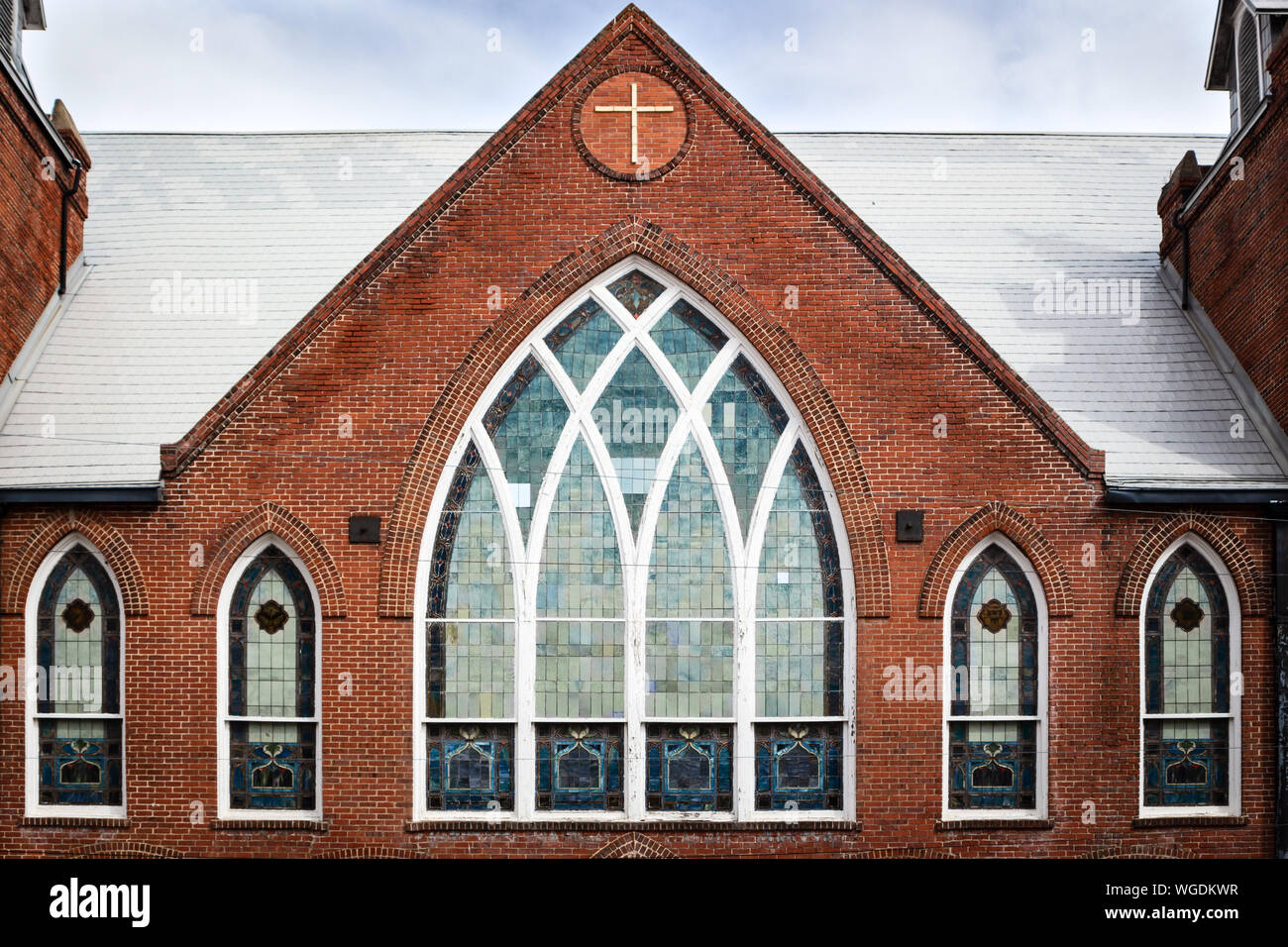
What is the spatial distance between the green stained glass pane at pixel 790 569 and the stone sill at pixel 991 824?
2488 millimetres

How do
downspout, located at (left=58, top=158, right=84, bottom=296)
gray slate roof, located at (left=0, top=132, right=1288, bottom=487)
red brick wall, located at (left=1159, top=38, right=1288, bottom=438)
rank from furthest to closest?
downspout, located at (left=58, top=158, right=84, bottom=296)
gray slate roof, located at (left=0, top=132, right=1288, bottom=487)
red brick wall, located at (left=1159, top=38, right=1288, bottom=438)

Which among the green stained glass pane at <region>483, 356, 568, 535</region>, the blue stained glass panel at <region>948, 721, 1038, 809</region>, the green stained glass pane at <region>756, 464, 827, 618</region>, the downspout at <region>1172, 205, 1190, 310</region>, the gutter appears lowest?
the blue stained glass panel at <region>948, 721, 1038, 809</region>

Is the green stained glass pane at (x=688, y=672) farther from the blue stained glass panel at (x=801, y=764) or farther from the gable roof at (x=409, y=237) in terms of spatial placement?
the gable roof at (x=409, y=237)

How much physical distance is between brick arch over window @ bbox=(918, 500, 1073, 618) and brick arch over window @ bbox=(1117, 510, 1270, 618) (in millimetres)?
648

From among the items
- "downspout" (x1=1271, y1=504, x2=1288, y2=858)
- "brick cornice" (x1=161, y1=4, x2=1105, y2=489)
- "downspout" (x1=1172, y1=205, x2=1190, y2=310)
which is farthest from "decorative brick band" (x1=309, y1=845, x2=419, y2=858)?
"downspout" (x1=1172, y1=205, x2=1190, y2=310)

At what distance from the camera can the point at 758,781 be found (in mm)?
12727

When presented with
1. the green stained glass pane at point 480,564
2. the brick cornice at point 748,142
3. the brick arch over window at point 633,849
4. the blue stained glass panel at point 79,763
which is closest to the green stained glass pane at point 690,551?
the green stained glass pane at point 480,564

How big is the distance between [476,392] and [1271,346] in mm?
8708

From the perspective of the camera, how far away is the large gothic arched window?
12.7m

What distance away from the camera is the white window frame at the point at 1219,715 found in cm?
1279

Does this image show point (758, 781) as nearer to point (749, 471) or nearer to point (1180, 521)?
point (749, 471)

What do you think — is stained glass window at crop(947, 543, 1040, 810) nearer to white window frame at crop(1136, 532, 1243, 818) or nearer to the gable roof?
white window frame at crop(1136, 532, 1243, 818)

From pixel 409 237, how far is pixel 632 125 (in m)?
2.64

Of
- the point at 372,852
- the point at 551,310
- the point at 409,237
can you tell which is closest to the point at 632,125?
the point at 551,310
